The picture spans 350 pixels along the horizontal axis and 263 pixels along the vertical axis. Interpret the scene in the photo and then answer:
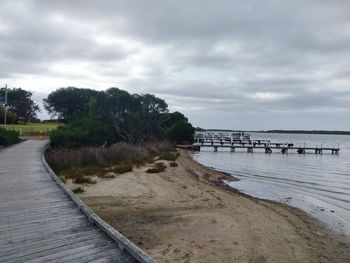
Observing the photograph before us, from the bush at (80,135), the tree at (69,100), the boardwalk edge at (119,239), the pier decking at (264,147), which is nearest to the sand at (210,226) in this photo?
the boardwalk edge at (119,239)

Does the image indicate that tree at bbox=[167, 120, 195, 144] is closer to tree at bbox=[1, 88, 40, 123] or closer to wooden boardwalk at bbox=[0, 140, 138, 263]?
tree at bbox=[1, 88, 40, 123]

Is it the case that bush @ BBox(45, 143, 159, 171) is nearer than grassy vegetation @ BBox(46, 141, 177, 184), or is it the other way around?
grassy vegetation @ BBox(46, 141, 177, 184)

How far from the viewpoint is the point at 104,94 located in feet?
208

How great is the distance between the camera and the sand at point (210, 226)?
31.9 feet

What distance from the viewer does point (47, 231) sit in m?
7.50

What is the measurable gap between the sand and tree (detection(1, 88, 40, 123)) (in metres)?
74.1

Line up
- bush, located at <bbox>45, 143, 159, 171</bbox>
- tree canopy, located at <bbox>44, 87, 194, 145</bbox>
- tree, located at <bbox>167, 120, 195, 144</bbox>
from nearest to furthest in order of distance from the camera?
bush, located at <bbox>45, 143, 159, 171</bbox> < tree canopy, located at <bbox>44, 87, 194, 145</bbox> < tree, located at <bbox>167, 120, 195, 144</bbox>

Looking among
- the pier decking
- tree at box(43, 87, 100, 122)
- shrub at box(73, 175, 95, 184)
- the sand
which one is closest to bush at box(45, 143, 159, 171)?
shrub at box(73, 175, 95, 184)

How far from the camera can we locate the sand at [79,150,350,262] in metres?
9.73

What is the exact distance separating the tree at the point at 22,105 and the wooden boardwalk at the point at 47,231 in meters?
78.6

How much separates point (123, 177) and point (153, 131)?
48.0m

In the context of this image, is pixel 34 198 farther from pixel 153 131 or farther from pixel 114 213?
pixel 153 131

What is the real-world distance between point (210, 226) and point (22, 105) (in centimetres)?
8299

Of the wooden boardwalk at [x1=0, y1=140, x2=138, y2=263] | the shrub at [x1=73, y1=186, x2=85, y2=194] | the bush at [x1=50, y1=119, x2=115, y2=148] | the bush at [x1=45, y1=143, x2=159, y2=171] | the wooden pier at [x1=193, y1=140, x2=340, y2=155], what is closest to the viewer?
the wooden boardwalk at [x1=0, y1=140, x2=138, y2=263]
